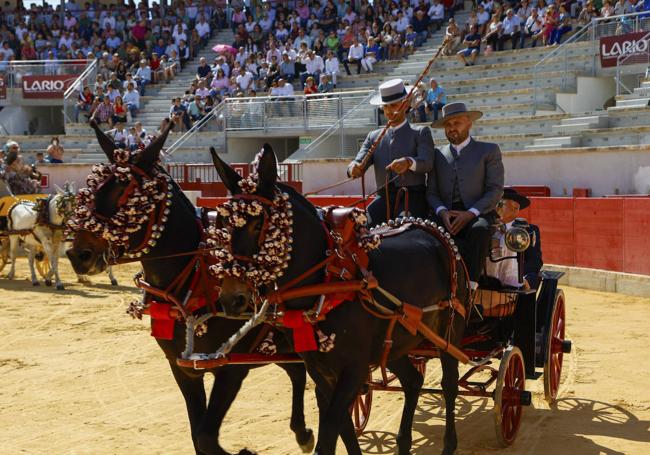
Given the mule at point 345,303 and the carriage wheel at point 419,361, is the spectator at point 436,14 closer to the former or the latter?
the carriage wheel at point 419,361

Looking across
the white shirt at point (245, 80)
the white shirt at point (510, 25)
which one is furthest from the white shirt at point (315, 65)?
the white shirt at point (510, 25)

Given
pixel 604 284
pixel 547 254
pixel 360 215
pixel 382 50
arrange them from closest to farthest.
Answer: pixel 360 215
pixel 604 284
pixel 547 254
pixel 382 50

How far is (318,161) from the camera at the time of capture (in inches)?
813

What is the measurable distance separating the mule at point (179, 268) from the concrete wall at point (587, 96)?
15916mm

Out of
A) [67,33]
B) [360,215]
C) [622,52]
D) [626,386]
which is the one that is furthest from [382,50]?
[360,215]

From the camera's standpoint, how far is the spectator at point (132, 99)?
2686 cm

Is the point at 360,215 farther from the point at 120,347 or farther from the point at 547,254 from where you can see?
the point at 547,254

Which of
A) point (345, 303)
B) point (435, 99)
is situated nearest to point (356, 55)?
point (435, 99)

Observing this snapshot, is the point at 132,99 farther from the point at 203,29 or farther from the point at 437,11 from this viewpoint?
the point at 437,11

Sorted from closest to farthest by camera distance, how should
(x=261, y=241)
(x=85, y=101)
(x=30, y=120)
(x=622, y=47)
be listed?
(x=261, y=241)
(x=622, y=47)
(x=85, y=101)
(x=30, y=120)

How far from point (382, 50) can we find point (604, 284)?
12.3 metres

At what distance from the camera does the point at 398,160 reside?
19.4 feet

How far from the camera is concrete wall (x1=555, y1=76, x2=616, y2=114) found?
19.9 meters

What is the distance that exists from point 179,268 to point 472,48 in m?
18.2
